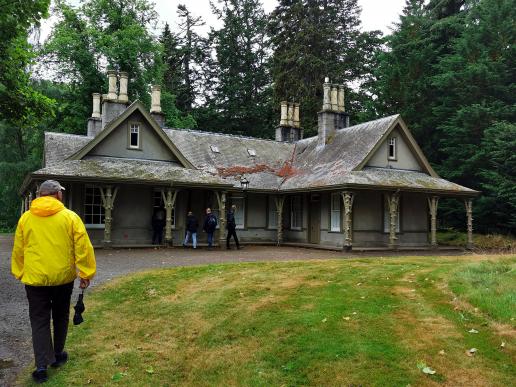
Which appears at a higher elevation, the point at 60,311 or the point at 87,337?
the point at 60,311

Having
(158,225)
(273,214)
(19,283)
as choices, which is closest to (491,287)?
(19,283)

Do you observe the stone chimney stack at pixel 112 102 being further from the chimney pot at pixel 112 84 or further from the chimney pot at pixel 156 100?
the chimney pot at pixel 156 100

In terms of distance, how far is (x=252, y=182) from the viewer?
2466 cm

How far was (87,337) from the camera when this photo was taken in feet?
23.8

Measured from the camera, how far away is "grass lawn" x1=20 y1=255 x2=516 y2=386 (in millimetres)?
5711

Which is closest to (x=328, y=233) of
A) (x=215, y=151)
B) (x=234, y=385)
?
(x=215, y=151)

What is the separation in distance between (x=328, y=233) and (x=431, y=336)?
16.4 meters

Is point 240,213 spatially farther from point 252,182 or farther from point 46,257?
point 46,257

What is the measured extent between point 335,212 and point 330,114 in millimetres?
6511

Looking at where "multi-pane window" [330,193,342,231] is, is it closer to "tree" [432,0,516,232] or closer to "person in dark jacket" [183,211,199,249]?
"person in dark jacket" [183,211,199,249]

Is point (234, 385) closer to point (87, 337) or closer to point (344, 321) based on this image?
point (344, 321)

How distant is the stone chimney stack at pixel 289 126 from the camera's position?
31359 millimetres

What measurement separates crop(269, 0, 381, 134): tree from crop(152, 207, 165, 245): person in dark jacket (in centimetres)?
2007

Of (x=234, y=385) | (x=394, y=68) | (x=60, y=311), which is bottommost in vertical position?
(x=234, y=385)
